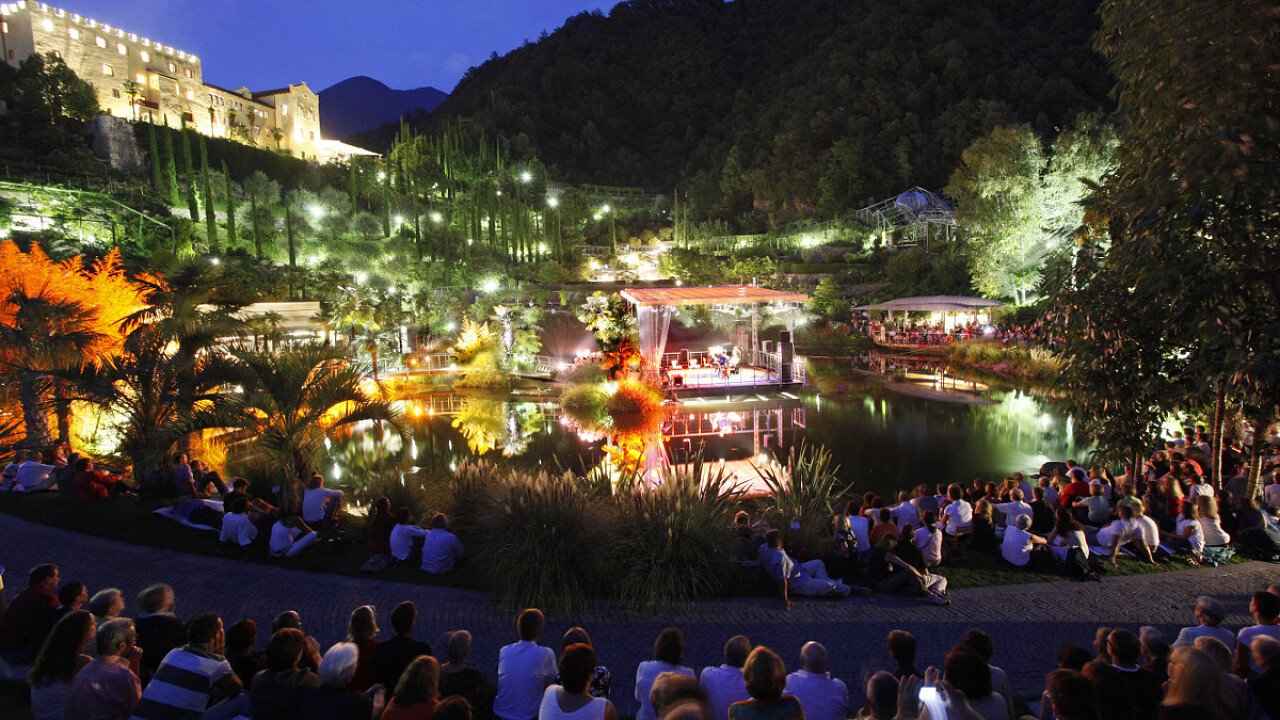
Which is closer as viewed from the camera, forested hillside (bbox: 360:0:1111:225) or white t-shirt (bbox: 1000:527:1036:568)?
white t-shirt (bbox: 1000:527:1036:568)

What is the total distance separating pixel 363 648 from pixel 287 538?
3.54 metres

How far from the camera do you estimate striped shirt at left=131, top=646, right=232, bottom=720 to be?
3156mm

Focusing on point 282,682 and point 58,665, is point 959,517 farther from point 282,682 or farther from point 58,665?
point 58,665

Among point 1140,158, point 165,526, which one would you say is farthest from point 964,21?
point 165,526

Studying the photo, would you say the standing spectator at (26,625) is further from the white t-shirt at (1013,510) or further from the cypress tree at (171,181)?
the cypress tree at (171,181)

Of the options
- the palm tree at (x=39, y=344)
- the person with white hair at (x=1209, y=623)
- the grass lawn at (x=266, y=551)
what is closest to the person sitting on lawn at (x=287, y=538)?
the grass lawn at (x=266, y=551)

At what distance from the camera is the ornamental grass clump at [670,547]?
5.71m

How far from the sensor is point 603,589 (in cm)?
588

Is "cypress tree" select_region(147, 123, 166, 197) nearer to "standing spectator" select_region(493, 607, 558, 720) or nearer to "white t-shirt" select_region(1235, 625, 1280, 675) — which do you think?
"standing spectator" select_region(493, 607, 558, 720)

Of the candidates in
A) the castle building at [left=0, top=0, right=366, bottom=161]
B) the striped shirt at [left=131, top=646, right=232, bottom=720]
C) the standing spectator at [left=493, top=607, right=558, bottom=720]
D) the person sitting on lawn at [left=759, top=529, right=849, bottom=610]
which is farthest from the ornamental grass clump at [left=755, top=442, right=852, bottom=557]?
the castle building at [left=0, top=0, right=366, bottom=161]

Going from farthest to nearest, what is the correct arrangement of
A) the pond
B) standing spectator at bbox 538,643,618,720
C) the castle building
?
1. the castle building
2. the pond
3. standing spectator at bbox 538,643,618,720

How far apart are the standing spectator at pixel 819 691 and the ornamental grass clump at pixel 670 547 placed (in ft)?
7.71

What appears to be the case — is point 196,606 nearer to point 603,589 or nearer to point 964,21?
point 603,589

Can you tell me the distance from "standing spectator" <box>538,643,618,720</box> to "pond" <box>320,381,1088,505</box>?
5406mm
